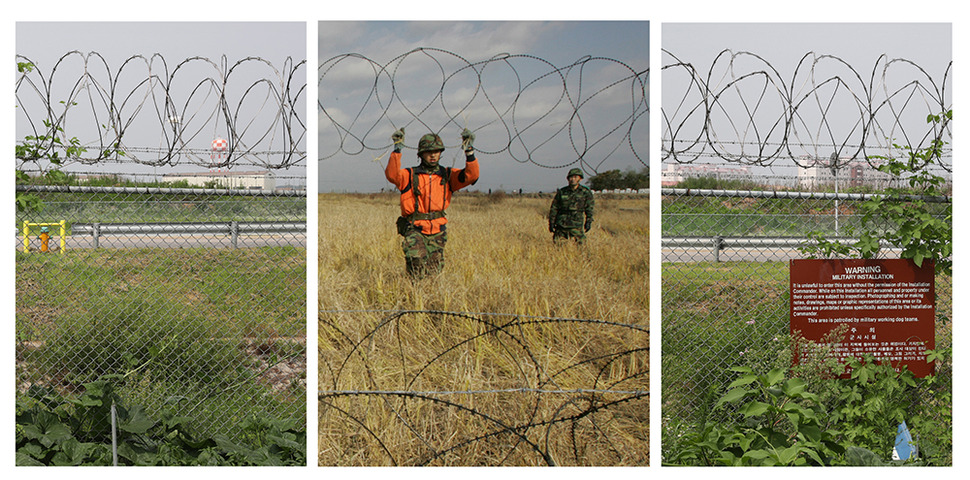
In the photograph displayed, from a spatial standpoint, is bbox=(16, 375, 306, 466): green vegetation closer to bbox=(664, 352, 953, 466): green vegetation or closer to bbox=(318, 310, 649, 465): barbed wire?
bbox=(318, 310, 649, 465): barbed wire

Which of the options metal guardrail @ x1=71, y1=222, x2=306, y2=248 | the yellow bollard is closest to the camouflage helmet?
metal guardrail @ x1=71, y1=222, x2=306, y2=248

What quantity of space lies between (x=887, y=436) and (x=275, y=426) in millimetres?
3551

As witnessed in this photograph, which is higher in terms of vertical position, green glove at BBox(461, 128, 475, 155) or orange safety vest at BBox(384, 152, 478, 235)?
green glove at BBox(461, 128, 475, 155)

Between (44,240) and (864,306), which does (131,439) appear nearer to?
(864,306)

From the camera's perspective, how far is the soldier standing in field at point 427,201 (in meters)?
3.25

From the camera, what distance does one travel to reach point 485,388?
10.2 feet

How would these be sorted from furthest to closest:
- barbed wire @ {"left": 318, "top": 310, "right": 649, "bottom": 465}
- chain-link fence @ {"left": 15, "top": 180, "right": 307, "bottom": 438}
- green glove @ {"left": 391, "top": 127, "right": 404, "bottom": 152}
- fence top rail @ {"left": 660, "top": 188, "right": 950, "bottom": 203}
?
chain-link fence @ {"left": 15, "top": 180, "right": 307, "bottom": 438} → fence top rail @ {"left": 660, "top": 188, "right": 950, "bottom": 203} → green glove @ {"left": 391, "top": 127, "right": 404, "bottom": 152} → barbed wire @ {"left": 318, "top": 310, "right": 649, "bottom": 465}

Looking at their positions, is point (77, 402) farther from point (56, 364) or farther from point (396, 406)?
point (396, 406)

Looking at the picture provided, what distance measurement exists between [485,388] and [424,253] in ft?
2.70

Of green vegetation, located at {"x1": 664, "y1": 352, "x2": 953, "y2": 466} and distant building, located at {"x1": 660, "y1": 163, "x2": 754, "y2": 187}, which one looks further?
distant building, located at {"x1": 660, "y1": 163, "x2": 754, "y2": 187}

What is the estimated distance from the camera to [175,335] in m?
4.25

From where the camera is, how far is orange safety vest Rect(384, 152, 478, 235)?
128 inches

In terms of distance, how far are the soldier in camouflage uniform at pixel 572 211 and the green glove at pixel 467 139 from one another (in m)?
0.54

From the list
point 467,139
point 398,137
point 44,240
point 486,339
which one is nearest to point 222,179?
point 44,240
